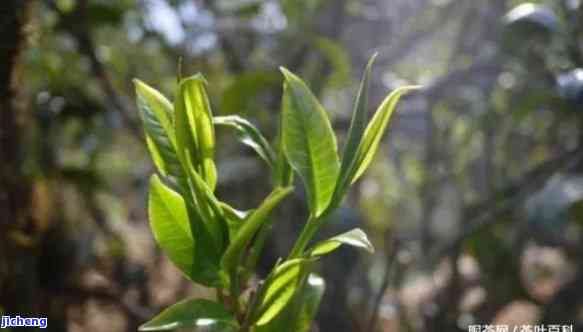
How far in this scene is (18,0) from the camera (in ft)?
2.72

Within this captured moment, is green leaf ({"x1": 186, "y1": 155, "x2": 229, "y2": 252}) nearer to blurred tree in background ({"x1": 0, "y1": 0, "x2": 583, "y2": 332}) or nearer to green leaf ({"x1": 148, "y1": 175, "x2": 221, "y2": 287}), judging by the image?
green leaf ({"x1": 148, "y1": 175, "x2": 221, "y2": 287})

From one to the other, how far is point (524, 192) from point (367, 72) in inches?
32.5

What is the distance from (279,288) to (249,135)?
0.38ft

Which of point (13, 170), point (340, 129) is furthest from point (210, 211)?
point (340, 129)

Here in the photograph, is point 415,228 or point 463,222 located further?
point 415,228

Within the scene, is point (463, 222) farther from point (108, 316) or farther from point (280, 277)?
point (280, 277)

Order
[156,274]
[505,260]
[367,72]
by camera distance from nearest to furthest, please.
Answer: [367,72], [505,260], [156,274]

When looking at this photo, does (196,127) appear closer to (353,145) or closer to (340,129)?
(353,145)

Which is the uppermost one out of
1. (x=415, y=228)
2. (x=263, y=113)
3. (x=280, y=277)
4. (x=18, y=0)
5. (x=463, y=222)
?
(x=18, y=0)

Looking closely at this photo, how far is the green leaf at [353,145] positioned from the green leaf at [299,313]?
0.09 meters

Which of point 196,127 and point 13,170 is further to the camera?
point 13,170

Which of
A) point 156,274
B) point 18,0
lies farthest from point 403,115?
point 18,0

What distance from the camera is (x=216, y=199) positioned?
1.51 ft

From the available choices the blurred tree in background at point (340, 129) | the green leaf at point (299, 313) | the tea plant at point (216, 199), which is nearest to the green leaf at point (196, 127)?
the tea plant at point (216, 199)
